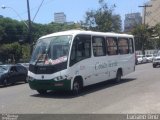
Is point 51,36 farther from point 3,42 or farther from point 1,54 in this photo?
point 3,42

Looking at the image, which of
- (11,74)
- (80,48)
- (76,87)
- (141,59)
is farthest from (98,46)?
(141,59)

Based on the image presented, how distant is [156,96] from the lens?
50.1 feet

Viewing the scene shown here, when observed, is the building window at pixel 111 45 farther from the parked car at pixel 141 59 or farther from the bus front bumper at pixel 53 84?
the parked car at pixel 141 59

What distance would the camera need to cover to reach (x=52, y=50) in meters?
16.6

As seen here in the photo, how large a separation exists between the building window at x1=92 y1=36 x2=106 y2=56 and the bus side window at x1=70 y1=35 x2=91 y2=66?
0.62m

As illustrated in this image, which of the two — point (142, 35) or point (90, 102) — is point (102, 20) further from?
point (90, 102)

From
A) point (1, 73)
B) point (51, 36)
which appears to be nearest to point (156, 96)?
point (51, 36)

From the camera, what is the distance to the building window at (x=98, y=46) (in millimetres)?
18806

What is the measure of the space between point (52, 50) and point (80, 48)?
1353 millimetres

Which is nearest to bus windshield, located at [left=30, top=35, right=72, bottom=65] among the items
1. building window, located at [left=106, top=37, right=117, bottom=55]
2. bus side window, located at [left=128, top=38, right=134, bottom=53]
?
building window, located at [left=106, top=37, right=117, bottom=55]

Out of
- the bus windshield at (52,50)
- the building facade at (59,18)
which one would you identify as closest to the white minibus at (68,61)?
the bus windshield at (52,50)

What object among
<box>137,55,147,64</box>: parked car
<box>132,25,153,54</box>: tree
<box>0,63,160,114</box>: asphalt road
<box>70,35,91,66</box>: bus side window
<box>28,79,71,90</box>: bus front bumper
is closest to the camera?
<box>0,63,160,114</box>: asphalt road

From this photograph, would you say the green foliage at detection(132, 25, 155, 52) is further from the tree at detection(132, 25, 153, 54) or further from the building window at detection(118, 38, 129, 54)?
the building window at detection(118, 38, 129, 54)

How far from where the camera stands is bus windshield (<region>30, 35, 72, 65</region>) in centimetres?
1630
